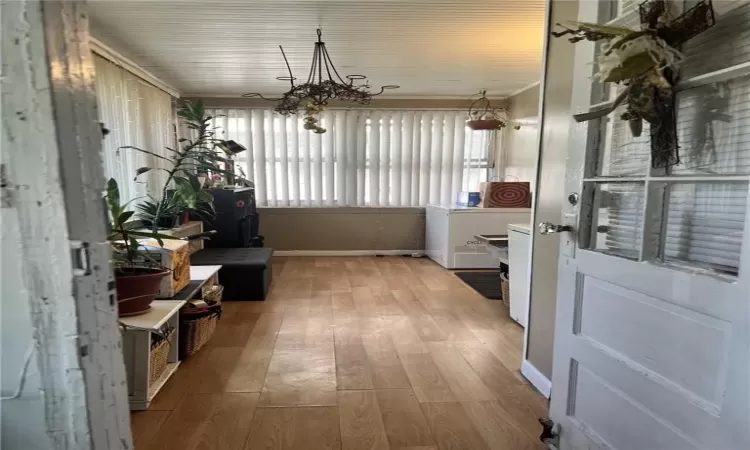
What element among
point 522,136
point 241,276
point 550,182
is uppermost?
point 522,136

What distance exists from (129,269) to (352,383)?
1.27 m

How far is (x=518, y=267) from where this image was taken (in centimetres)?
268

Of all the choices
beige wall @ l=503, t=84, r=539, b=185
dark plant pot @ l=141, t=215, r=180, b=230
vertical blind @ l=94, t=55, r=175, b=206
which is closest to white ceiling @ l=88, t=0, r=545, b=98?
vertical blind @ l=94, t=55, r=175, b=206

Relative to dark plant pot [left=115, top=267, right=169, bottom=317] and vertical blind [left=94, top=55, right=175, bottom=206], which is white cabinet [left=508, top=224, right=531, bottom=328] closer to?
dark plant pot [left=115, top=267, right=169, bottom=317]

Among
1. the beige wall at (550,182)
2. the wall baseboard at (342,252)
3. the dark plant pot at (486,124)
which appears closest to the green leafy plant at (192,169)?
the beige wall at (550,182)

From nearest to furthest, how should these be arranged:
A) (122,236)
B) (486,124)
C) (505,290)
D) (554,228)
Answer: (554,228), (122,236), (505,290), (486,124)

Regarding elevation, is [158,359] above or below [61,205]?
below

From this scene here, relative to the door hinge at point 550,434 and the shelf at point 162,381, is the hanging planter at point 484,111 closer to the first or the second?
the door hinge at point 550,434

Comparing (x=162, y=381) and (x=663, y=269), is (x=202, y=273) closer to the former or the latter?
(x=162, y=381)

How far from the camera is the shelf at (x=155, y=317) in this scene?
1.70m

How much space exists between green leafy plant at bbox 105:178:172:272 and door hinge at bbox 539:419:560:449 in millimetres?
1902

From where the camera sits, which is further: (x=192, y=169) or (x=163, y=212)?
(x=163, y=212)

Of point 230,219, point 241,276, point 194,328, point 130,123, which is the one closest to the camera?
point 194,328

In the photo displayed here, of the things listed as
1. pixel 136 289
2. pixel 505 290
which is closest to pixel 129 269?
pixel 136 289
